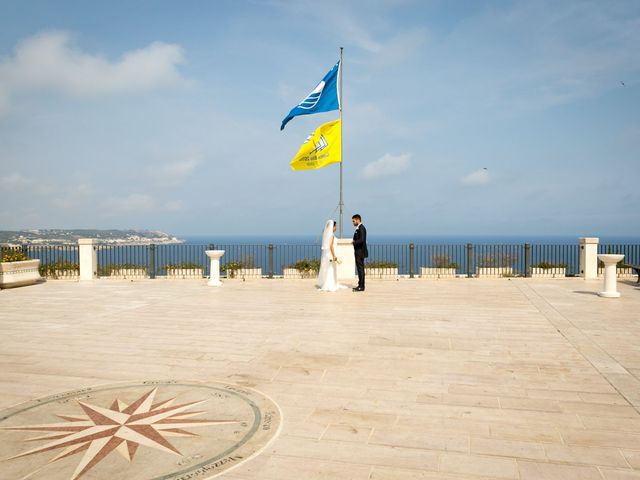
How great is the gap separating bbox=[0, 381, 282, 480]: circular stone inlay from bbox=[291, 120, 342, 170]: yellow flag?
39.6ft

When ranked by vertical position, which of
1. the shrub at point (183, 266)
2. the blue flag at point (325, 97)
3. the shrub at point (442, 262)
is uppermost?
the blue flag at point (325, 97)

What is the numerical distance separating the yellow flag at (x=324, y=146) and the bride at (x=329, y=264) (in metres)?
3.10

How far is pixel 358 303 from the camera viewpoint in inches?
481

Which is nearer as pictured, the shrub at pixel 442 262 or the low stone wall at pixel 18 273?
the low stone wall at pixel 18 273

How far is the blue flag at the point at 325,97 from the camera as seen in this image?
56.4 feet

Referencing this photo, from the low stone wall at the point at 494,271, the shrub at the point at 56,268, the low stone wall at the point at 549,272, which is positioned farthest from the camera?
the shrub at the point at 56,268

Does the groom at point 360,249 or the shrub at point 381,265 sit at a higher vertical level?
the groom at point 360,249

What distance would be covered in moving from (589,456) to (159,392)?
4336 mm

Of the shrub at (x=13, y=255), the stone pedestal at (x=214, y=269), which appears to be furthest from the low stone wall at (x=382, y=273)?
the shrub at (x=13, y=255)

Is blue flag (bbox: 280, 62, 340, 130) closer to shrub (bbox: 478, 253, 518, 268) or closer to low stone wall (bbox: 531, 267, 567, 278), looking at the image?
shrub (bbox: 478, 253, 518, 268)

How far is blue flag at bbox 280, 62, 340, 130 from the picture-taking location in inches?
677

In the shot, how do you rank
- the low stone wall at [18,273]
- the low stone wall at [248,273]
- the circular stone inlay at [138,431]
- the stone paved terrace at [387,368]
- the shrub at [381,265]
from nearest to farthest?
the circular stone inlay at [138,431]
the stone paved terrace at [387,368]
the low stone wall at [18,273]
the low stone wall at [248,273]
the shrub at [381,265]

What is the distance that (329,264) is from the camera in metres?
14.5

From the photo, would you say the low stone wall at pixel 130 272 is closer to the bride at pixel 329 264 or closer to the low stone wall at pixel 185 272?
the low stone wall at pixel 185 272
